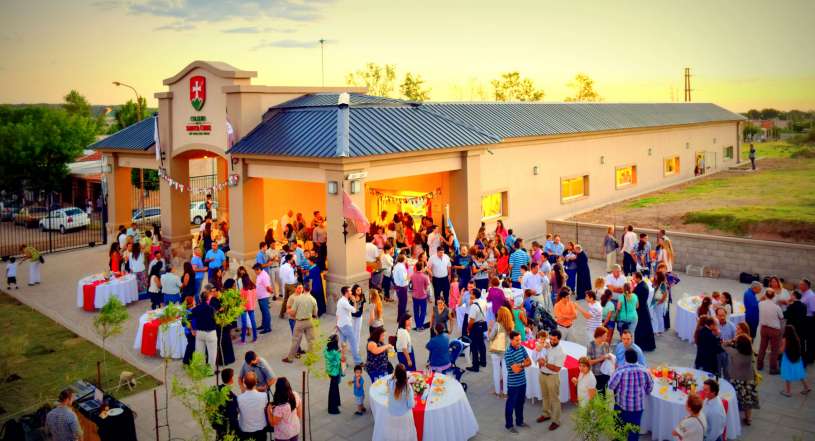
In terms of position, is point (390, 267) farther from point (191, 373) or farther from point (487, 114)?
point (487, 114)

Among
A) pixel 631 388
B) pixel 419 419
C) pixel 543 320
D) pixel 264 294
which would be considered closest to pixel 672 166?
pixel 543 320

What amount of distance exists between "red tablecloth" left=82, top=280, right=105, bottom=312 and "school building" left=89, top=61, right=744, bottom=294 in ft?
13.0

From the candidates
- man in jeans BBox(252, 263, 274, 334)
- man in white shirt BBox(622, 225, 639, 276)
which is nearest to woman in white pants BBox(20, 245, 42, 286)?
man in jeans BBox(252, 263, 274, 334)

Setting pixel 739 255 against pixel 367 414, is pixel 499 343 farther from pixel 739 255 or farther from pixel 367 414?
pixel 739 255

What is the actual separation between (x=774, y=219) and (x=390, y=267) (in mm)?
14465

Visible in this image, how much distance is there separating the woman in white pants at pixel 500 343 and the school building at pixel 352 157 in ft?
20.1

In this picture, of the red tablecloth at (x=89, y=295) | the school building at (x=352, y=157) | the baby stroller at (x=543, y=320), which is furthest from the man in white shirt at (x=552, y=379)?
the red tablecloth at (x=89, y=295)

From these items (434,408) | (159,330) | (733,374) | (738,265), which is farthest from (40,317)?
(738,265)

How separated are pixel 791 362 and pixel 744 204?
19341mm

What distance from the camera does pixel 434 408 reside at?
30.5 feet

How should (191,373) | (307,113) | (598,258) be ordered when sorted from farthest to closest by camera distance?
(598,258), (307,113), (191,373)

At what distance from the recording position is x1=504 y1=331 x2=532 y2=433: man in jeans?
980 cm

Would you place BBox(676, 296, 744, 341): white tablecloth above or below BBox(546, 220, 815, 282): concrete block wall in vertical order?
below

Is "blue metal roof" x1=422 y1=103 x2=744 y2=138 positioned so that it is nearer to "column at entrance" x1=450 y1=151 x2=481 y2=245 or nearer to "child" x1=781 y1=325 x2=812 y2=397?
"column at entrance" x1=450 y1=151 x2=481 y2=245
